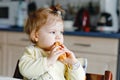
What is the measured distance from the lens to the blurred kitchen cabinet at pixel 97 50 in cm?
226

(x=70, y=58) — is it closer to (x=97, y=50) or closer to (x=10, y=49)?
(x=97, y=50)

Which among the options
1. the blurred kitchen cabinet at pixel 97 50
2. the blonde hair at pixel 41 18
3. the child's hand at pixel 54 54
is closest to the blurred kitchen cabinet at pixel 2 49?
the blurred kitchen cabinet at pixel 97 50

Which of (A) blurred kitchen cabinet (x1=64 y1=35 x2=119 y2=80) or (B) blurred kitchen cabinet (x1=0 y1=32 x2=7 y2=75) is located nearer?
(A) blurred kitchen cabinet (x1=64 y1=35 x2=119 y2=80)

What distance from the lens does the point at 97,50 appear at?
234 cm

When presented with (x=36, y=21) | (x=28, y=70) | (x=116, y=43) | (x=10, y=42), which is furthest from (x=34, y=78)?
(x=10, y=42)

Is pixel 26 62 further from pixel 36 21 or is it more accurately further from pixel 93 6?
pixel 93 6

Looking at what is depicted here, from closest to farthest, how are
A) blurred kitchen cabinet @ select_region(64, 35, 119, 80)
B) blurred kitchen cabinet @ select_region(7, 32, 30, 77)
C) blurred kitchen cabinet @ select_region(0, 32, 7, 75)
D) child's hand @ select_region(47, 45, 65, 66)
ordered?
1. child's hand @ select_region(47, 45, 65, 66)
2. blurred kitchen cabinet @ select_region(64, 35, 119, 80)
3. blurred kitchen cabinet @ select_region(7, 32, 30, 77)
4. blurred kitchen cabinet @ select_region(0, 32, 7, 75)

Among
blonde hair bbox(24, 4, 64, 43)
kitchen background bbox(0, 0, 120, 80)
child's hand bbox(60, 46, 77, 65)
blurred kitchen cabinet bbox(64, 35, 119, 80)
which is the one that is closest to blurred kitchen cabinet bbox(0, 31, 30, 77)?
kitchen background bbox(0, 0, 120, 80)

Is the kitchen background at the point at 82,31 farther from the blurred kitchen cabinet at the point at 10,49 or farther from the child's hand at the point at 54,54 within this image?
the child's hand at the point at 54,54

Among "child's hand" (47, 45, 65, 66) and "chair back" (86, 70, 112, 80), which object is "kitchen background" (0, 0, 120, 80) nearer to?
"chair back" (86, 70, 112, 80)

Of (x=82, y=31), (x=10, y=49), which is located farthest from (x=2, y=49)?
(x=82, y=31)

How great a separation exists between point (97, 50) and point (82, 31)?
262 millimetres

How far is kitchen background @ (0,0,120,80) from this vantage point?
230cm

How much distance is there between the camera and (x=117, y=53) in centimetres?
223
